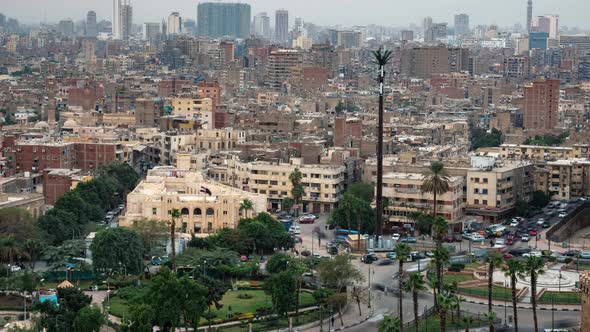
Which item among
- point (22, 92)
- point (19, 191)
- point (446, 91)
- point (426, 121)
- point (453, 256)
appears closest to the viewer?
point (453, 256)

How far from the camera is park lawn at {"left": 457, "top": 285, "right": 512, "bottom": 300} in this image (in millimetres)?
32531

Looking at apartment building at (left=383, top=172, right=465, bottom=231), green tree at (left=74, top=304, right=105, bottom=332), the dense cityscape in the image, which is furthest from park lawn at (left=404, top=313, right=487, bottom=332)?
apartment building at (left=383, top=172, right=465, bottom=231)

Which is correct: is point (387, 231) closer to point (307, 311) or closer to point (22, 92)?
point (307, 311)

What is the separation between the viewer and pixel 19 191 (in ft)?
152

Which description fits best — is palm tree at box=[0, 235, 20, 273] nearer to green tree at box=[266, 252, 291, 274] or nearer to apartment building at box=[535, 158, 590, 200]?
green tree at box=[266, 252, 291, 274]

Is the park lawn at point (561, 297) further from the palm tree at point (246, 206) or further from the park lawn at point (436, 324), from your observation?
the palm tree at point (246, 206)

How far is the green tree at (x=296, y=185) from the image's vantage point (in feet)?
153

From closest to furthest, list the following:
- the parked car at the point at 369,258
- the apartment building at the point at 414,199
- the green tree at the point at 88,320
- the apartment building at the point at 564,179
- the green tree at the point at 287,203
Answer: the green tree at the point at 88,320, the parked car at the point at 369,258, the apartment building at the point at 414,199, the green tree at the point at 287,203, the apartment building at the point at 564,179

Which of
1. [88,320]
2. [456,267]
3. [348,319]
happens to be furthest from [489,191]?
[88,320]

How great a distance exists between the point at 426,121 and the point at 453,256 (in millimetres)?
33675

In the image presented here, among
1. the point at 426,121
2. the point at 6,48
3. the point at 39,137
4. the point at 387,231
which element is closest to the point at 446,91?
the point at 426,121

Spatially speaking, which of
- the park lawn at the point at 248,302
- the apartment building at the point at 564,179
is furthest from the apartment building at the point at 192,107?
the park lawn at the point at 248,302

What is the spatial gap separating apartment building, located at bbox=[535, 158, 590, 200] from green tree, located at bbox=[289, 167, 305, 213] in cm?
956

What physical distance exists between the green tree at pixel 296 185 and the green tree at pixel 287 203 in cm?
29
